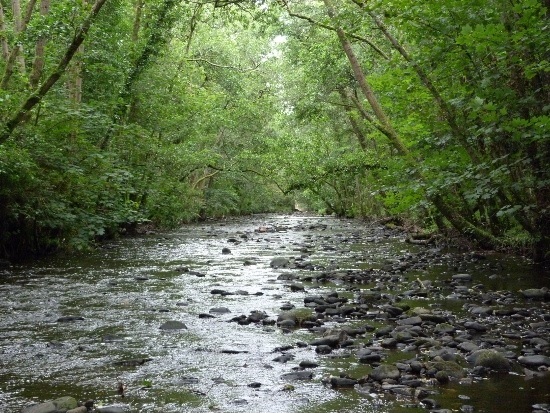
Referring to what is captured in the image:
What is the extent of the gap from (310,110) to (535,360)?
896 inches

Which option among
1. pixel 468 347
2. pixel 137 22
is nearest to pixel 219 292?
pixel 468 347

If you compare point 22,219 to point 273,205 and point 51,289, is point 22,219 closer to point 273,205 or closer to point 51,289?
point 51,289

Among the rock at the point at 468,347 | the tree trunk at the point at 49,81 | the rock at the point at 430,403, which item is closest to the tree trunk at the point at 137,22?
the tree trunk at the point at 49,81

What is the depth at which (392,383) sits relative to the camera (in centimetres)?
467

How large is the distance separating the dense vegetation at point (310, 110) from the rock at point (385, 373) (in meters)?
4.43

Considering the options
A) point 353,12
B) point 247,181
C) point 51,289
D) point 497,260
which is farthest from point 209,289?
point 247,181

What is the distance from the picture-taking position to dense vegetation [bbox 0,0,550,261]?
923 centimetres

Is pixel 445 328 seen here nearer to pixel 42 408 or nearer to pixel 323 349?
pixel 323 349

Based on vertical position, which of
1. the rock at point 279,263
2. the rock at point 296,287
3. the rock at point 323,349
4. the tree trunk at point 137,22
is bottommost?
the rock at point 323,349

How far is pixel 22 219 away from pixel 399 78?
30.9 ft

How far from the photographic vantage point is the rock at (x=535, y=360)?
16.7 feet

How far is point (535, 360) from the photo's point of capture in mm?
5125

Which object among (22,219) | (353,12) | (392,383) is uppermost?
(353,12)

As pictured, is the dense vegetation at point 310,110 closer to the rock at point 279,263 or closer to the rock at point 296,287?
the rock at point 279,263
